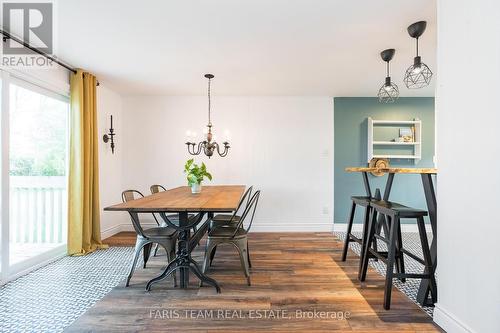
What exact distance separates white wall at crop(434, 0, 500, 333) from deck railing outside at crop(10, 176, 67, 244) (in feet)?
12.8

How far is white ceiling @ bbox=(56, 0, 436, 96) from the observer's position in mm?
1980

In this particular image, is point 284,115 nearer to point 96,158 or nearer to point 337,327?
point 96,158

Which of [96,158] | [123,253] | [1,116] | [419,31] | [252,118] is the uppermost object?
[419,31]

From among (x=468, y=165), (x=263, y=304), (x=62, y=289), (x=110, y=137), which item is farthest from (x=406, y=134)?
(x=62, y=289)

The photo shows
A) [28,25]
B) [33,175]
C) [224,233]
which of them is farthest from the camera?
[33,175]

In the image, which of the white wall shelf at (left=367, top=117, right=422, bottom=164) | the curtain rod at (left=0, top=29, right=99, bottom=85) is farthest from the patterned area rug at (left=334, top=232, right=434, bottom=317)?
the curtain rod at (left=0, top=29, right=99, bottom=85)

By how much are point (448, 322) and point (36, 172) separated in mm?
4088

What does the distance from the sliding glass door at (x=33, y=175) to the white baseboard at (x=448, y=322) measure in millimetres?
3642

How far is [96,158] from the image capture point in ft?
11.3

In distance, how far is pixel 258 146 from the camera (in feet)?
14.6

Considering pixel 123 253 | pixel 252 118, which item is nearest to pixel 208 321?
pixel 123 253

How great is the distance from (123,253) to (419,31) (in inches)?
155

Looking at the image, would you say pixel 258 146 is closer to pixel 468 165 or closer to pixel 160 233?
pixel 160 233

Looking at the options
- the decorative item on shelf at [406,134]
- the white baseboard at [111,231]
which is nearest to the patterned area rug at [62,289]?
the white baseboard at [111,231]
